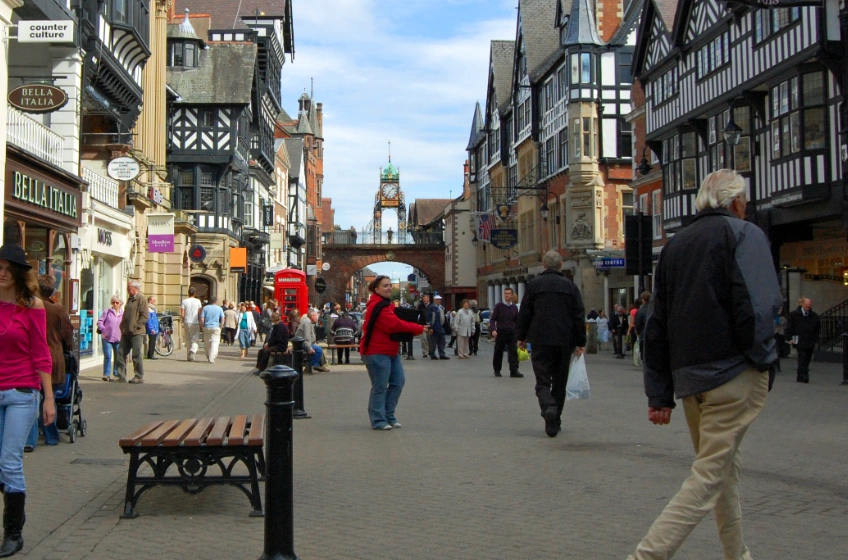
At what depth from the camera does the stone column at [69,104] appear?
19.6 m

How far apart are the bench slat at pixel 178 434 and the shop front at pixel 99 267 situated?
1508 centimetres

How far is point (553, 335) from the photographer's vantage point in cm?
1002

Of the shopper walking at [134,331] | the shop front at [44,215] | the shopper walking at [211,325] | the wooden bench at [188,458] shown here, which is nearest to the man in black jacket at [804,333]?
the shopper walking at [134,331]

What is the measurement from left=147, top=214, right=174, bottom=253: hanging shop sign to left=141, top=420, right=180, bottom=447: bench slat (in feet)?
66.3

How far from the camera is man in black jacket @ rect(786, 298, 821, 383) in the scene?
1777 cm

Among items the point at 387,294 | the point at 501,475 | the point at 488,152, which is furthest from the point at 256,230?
the point at 501,475

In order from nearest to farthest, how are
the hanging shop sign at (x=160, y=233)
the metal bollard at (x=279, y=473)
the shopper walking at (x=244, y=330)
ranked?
the metal bollard at (x=279, y=473)
the hanging shop sign at (x=160, y=233)
the shopper walking at (x=244, y=330)

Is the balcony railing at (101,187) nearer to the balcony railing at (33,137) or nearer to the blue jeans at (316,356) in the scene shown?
the balcony railing at (33,137)

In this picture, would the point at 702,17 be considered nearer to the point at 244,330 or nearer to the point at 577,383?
the point at 244,330

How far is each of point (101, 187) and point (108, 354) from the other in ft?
21.1

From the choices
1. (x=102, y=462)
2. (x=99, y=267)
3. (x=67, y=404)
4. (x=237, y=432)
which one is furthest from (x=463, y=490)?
(x=99, y=267)

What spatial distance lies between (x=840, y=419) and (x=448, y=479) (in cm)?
619

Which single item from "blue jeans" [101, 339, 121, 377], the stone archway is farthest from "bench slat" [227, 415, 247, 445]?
the stone archway

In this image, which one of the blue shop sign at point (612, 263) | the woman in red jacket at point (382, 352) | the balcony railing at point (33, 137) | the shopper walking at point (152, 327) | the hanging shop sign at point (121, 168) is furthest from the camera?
the blue shop sign at point (612, 263)
